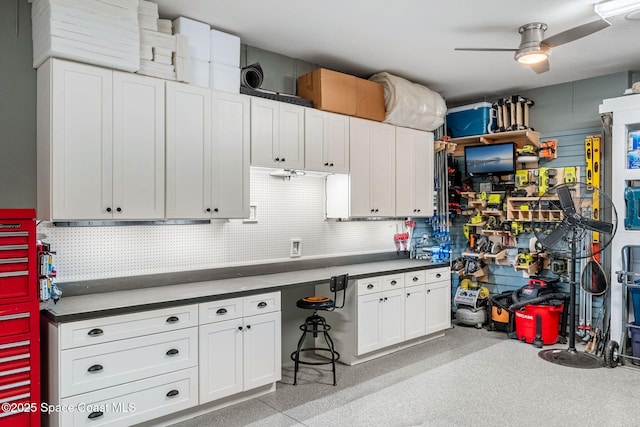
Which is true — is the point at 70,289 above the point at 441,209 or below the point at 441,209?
below

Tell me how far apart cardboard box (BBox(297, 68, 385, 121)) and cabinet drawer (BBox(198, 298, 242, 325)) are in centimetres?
204

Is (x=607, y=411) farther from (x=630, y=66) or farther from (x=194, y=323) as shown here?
(x=630, y=66)

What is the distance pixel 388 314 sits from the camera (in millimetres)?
4410

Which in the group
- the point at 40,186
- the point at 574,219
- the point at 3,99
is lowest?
the point at 574,219

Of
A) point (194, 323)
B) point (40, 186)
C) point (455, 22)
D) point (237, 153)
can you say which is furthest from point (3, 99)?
point (455, 22)

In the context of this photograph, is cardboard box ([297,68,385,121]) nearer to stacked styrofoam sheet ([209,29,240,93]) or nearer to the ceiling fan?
stacked styrofoam sheet ([209,29,240,93])

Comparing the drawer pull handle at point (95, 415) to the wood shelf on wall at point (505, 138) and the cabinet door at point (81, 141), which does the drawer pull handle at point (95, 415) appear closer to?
the cabinet door at point (81, 141)

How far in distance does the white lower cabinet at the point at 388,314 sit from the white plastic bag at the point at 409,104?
1.69m

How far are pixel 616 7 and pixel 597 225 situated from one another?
189cm

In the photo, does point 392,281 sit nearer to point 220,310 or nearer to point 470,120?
point 220,310

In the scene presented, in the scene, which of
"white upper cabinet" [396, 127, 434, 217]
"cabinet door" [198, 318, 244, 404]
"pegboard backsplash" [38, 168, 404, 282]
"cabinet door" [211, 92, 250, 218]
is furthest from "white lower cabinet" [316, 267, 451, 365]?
"cabinet door" [211, 92, 250, 218]

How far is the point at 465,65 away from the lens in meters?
4.61

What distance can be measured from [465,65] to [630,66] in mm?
1757

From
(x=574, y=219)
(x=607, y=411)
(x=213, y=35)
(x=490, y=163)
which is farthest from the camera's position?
(x=490, y=163)
